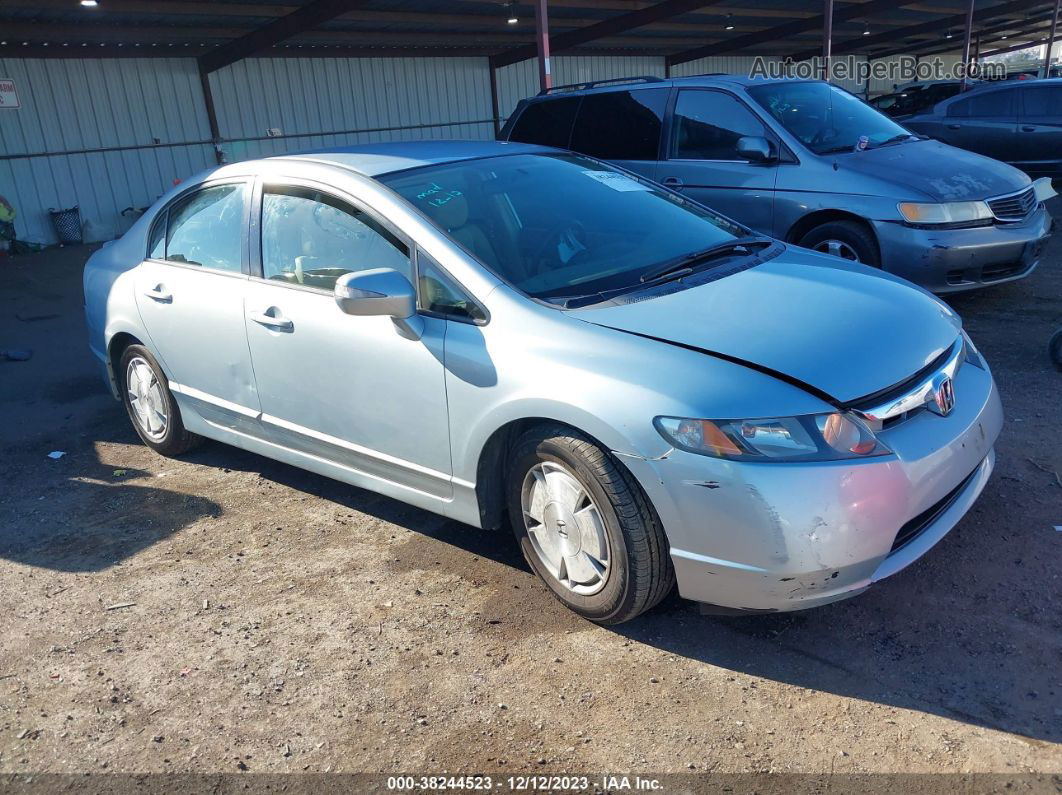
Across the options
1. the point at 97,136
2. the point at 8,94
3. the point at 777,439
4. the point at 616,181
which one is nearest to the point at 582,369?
the point at 777,439

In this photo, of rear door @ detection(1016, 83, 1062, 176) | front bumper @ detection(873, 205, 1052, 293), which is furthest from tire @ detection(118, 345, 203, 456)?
rear door @ detection(1016, 83, 1062, 176)

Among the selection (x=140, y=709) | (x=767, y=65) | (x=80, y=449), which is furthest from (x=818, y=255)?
(x=767, y=65)

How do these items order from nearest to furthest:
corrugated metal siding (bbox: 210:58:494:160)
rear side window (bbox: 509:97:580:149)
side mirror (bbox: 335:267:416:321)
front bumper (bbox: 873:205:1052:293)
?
side mirror (bbox: 335:267:416:321) → front bumper (bbox: 873:205:1052:293) → rear side window (bbox: 509:97:580:149) → corrugated metal siding (bbox: 210:58:494:160)

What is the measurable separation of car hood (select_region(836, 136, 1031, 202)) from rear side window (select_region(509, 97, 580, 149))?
7.99ft

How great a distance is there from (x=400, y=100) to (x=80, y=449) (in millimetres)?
15230

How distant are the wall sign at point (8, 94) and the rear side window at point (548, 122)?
9372 mm

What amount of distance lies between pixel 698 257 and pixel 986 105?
12263mm

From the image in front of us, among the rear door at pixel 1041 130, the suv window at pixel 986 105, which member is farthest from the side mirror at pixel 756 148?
the suv window at pixel 986 105

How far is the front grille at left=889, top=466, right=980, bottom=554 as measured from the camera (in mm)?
2830

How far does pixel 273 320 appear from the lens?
3.85 m

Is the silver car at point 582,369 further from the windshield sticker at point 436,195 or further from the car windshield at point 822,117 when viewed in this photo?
the car windshield at point 822,117

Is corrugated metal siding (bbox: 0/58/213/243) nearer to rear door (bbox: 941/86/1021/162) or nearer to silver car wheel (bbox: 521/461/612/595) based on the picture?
rear door (bbox: 941/86/1021/162)

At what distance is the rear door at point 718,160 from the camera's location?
22.0 feet

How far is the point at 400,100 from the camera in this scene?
62.3 feet
